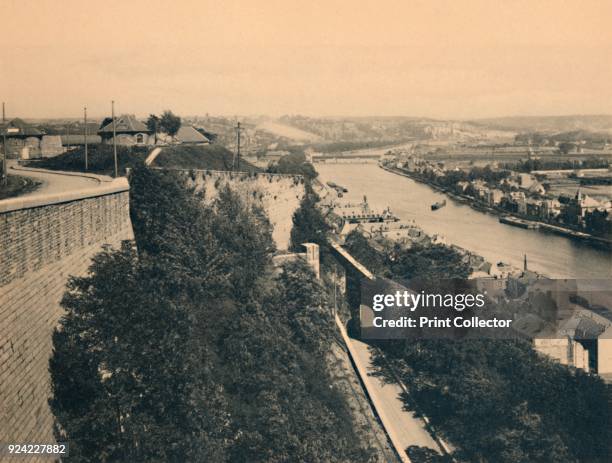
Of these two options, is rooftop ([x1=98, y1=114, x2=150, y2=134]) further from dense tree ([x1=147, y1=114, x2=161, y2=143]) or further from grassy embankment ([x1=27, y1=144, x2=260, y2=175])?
grassy embankment ([x1=27, y1=144, x2=260, y2=175])

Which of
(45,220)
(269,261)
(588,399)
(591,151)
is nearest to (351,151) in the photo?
(591,151)

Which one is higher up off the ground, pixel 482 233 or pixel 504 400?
pixel 504 400

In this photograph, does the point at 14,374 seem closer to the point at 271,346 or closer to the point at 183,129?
the point at 271,346

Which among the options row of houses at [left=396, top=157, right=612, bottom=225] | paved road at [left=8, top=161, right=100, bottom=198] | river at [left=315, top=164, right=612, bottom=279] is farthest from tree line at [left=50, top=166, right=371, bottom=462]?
row of houses at [left=396, top=157, right=612, bottom=225]

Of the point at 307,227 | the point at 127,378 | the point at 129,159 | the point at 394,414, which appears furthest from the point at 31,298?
the point at 307,227

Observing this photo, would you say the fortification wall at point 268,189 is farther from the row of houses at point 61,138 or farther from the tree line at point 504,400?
the tree line at point 504,400

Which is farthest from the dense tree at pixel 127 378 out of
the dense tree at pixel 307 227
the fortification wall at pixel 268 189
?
the dense tree at pixel 307 227

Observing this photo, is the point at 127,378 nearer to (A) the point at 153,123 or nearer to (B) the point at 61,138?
(B) the point at 61,138
